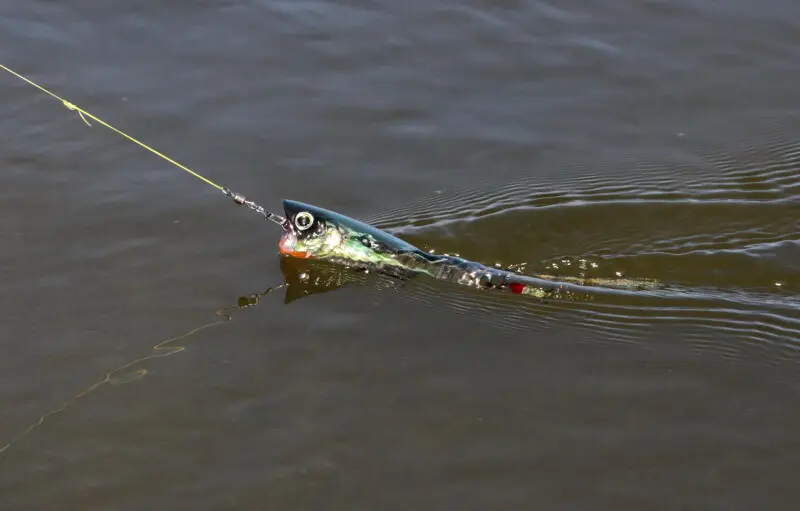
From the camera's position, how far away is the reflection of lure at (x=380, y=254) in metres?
8.16

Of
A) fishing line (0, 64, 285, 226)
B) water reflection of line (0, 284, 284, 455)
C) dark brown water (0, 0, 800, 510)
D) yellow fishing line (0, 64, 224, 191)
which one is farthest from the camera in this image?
yellow fishing line (0, 64, 224, 191)

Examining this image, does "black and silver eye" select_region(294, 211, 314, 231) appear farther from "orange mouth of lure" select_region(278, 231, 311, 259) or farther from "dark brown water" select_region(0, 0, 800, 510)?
"dark brown water" select_region(0, 0, 800, 510)

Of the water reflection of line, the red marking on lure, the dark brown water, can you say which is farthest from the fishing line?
the red marking on lure

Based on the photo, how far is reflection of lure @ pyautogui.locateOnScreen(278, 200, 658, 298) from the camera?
8.16 m

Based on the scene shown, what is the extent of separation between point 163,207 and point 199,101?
198 centimetres

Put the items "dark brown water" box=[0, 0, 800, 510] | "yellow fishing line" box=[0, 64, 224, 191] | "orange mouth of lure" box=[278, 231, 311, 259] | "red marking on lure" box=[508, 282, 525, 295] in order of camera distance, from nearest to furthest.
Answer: "dark brown water" box=[0, 0, 800, 510], "red marking on lure" box=[508, 282, 525, 295], "orange mouth of lure" box=[278, 231, 311, 259], "yellow fishing line" box=[0, 64, 224, 191]

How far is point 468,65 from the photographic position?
11.5m

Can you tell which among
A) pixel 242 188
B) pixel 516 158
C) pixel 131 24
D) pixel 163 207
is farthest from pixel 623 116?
pixel 131 24

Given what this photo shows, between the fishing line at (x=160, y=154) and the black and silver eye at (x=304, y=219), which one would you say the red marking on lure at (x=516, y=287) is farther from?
the fishing line at (x=160, y=154)

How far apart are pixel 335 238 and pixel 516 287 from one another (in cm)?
151

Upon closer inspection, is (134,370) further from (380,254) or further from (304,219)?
(380,254)

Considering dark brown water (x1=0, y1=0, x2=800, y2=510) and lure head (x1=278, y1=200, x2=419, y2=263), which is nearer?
dark brown water (x1=0, y1=0, x2=800, y2=510)

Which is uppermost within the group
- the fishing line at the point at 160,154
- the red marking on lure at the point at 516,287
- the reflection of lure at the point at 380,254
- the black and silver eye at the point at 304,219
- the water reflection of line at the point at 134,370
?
the fishing line at the point at 160,154

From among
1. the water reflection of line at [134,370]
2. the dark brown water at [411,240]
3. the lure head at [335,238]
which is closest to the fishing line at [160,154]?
the dark brown water at [411,240]
